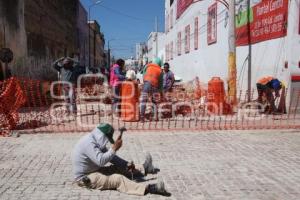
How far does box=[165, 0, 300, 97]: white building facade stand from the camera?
1231 cm

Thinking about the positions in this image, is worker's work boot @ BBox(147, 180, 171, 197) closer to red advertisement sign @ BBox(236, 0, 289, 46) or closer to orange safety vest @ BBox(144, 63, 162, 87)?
orange safety vest @ BBox(144, 63, 162, 87)

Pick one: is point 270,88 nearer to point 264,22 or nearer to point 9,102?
point 264,22

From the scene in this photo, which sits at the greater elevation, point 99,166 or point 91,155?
point 91,155

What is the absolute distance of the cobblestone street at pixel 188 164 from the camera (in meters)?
5.63

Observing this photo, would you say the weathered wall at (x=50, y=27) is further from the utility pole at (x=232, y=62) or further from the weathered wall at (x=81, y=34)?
the utility pole at (x=232, y=62)

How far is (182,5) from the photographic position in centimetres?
3048

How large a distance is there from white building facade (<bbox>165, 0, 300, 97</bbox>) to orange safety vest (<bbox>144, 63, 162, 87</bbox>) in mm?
3665

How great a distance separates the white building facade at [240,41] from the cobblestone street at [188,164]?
346cm

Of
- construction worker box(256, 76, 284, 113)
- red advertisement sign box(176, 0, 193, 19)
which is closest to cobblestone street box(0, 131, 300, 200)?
construction worker box(256, 76, 284, 113)

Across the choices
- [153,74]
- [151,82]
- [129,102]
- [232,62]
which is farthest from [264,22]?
[129,102]

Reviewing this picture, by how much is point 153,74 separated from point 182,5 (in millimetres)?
19844

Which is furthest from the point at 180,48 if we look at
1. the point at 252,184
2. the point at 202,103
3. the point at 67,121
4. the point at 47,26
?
the point at 252,184

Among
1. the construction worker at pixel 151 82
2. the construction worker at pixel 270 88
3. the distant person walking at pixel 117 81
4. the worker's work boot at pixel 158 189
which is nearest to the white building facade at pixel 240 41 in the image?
the construction worker at pixel 270 88

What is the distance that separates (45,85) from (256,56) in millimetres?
7726
